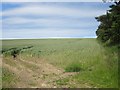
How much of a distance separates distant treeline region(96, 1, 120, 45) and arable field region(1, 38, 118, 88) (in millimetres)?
542

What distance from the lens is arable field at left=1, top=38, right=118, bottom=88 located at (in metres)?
15.7

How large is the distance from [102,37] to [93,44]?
1169mm

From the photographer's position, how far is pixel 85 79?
16.5 meters

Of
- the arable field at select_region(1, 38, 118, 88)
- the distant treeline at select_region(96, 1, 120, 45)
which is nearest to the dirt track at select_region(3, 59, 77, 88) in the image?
the arable field at select_region(1, 38, 118, 88)

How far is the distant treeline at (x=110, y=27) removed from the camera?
745 inches

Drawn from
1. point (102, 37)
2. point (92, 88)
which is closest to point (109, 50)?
point (102, 37)

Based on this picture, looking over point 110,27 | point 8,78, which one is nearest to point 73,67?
point 110,27

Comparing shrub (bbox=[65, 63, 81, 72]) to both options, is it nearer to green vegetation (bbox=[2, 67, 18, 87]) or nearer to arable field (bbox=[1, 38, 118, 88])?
arable field (bbox=[1, 38, 118, 88])

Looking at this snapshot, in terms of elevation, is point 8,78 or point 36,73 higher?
point 8,78

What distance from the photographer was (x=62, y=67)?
18422 mm

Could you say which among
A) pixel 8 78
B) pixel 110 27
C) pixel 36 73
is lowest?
pixel 36 73

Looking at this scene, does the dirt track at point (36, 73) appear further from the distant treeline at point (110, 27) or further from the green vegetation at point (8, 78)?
the distant treeline at point (110, 27)

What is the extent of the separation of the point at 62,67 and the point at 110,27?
4.23 metres

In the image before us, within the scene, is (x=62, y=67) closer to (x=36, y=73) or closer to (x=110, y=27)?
(x=36, y=73)
